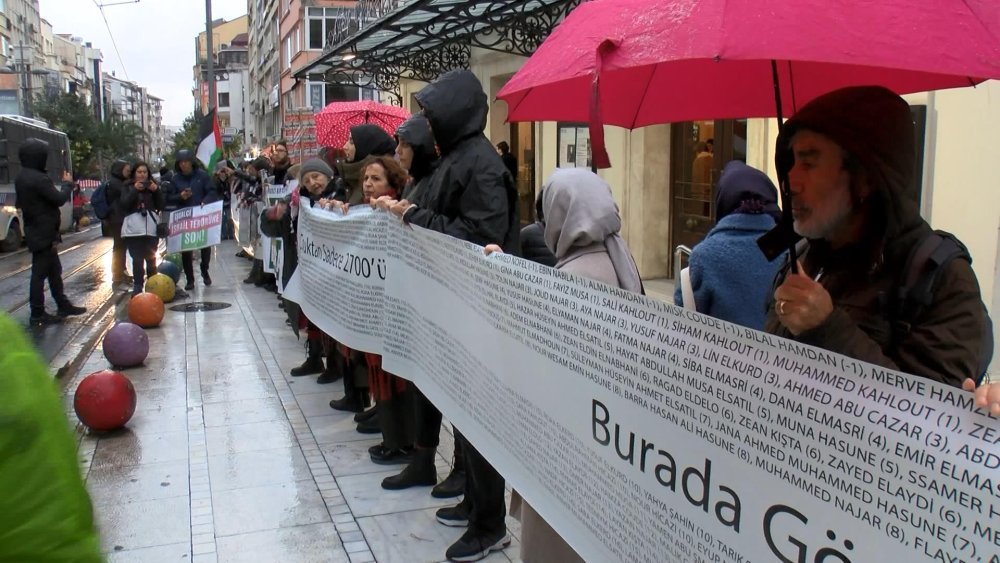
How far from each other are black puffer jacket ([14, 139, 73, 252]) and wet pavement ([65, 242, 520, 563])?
3.25 meters

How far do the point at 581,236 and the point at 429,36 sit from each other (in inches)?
465

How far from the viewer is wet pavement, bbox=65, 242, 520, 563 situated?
13.5ft

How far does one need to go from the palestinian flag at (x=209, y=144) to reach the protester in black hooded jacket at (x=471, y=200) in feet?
36.6

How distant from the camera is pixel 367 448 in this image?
5.54 meters

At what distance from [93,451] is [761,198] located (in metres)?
4.50

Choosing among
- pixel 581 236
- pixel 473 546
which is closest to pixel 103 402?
pixel 473 546

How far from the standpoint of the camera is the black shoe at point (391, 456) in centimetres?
523

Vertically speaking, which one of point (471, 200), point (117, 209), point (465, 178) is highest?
point (465, 178)

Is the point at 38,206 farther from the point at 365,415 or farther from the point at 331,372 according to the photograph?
the point at 365,415

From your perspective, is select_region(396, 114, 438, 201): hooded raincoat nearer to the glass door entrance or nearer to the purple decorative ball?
the purple decorative ball

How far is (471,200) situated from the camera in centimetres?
404

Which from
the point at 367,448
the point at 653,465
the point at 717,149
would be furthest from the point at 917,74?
the point at 717,149

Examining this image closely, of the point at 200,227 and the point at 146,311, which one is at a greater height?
the point at 200,227

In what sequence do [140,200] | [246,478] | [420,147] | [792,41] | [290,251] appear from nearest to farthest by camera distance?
1. [792,41]
2. [420,147]
3. [246,478]
4. [290,251]
5. [140,200]
